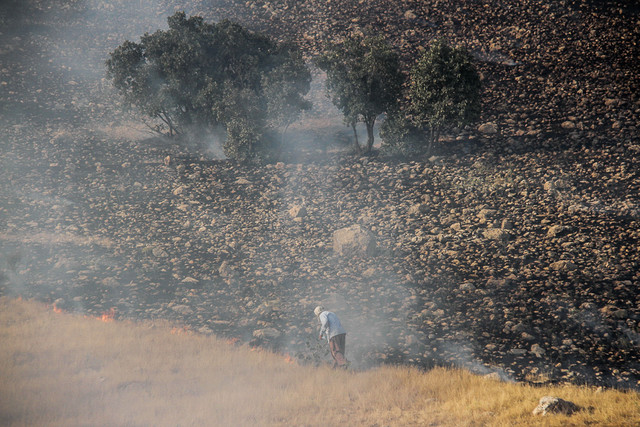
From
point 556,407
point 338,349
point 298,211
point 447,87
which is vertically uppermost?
point 447,87

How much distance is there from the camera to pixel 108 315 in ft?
50.5

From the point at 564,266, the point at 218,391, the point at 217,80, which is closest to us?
the point at 218,391

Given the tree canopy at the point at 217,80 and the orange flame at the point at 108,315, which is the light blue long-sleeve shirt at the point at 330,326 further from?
the tree canopy at the point at 217,80

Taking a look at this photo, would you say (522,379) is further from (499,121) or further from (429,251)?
(499,121)

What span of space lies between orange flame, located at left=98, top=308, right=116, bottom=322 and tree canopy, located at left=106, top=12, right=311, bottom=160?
1123 centimetres

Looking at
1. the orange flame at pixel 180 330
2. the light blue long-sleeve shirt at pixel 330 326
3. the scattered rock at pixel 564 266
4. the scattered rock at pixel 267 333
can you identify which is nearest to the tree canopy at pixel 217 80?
the orange flame at pixel 180 330

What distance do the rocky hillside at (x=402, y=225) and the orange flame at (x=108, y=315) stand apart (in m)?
0.29

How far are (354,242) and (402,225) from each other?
2396mm

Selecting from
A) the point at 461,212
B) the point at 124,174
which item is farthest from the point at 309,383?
the point at 124,174

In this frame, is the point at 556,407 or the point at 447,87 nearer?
the point at 556,407

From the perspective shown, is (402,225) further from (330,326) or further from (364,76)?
(364,76)

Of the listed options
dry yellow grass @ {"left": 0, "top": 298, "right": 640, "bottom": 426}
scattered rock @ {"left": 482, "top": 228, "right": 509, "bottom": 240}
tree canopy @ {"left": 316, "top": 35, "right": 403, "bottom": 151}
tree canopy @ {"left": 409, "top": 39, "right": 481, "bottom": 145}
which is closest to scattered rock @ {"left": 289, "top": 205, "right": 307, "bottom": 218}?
tree canopy @ {"left": 316, "top": 35, "right": 403, "bottom": 151}

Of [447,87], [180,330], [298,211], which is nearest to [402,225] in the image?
[298,211]

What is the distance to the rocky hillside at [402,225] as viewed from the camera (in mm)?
13844
